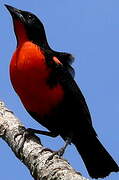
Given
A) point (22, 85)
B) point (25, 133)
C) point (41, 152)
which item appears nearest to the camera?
point (41, 152)

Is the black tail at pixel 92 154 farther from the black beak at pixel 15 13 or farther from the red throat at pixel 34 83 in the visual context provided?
the black beak at pixel 15 13

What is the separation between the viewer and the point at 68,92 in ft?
20.0

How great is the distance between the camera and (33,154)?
173 inches

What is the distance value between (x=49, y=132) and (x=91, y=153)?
604 millimetres

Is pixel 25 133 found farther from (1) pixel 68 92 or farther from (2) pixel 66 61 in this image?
(2) pixel 66 61

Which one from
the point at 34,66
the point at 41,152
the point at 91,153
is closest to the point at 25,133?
the point at 41,152

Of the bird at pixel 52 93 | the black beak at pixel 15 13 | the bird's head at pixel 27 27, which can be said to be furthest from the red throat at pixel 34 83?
the black beak at pixel 15 13

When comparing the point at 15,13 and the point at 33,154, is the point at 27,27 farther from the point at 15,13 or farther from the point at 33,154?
the point at 33,154

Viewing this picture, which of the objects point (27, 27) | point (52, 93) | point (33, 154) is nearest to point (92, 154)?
point (52, 93)

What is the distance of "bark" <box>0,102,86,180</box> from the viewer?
148 inches

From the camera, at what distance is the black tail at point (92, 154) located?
6.12 metres

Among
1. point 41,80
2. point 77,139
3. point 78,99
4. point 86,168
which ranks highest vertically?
point 41,80

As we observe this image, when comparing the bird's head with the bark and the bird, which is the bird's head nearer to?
the bird

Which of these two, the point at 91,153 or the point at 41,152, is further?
the point at 91,153
